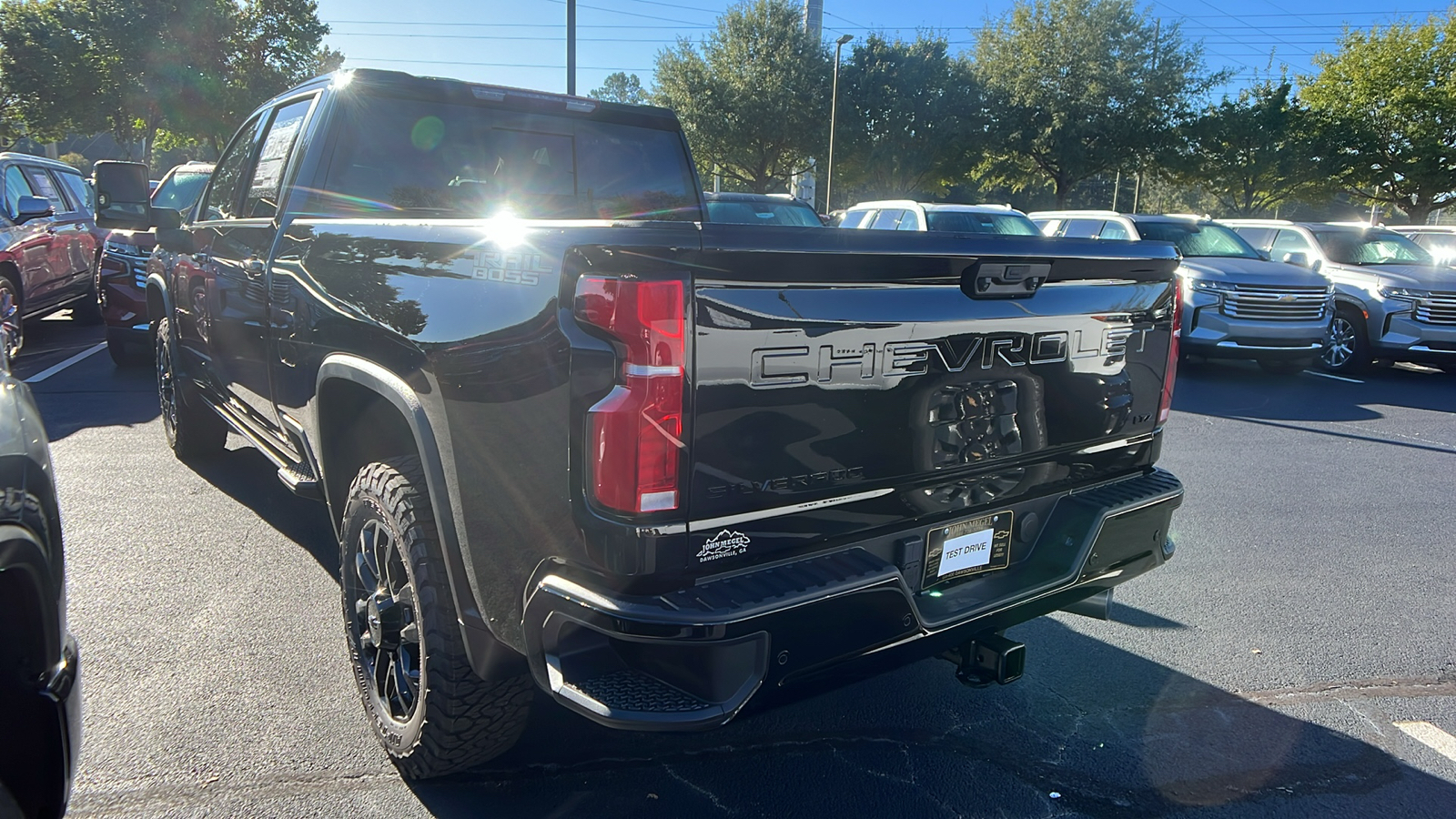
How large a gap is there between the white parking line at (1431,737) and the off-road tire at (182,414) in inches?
222

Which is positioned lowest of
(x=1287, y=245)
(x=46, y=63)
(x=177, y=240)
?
(x=177, y=240)

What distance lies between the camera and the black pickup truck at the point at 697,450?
192 centimetres

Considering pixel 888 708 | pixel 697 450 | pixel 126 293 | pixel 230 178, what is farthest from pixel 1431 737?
pixel 126 293

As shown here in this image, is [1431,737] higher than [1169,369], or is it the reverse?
[1169,369]

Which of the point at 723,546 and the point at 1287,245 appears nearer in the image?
the point at 723,546

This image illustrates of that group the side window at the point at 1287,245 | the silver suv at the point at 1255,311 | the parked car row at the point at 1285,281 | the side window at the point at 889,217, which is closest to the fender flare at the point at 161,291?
the parked car row at the point at 1285,281

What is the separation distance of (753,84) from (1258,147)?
17.6 metres

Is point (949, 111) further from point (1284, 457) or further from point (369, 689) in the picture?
point (369, 689)

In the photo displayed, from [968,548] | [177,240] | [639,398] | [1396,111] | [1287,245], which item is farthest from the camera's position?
[1396,111]

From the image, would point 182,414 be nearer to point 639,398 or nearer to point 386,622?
Result: point 386,622

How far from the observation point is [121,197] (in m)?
4.77

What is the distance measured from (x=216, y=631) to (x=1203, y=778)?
349 cm

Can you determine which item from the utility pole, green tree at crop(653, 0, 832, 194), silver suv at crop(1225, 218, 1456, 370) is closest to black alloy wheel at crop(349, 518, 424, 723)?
silver suv at crop(1225, 218, 1456, 370)

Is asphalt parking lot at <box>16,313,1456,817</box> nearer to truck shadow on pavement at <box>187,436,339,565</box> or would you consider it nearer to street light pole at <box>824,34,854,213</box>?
truck shadow on pavement at <box>187,436,339,565</box>
